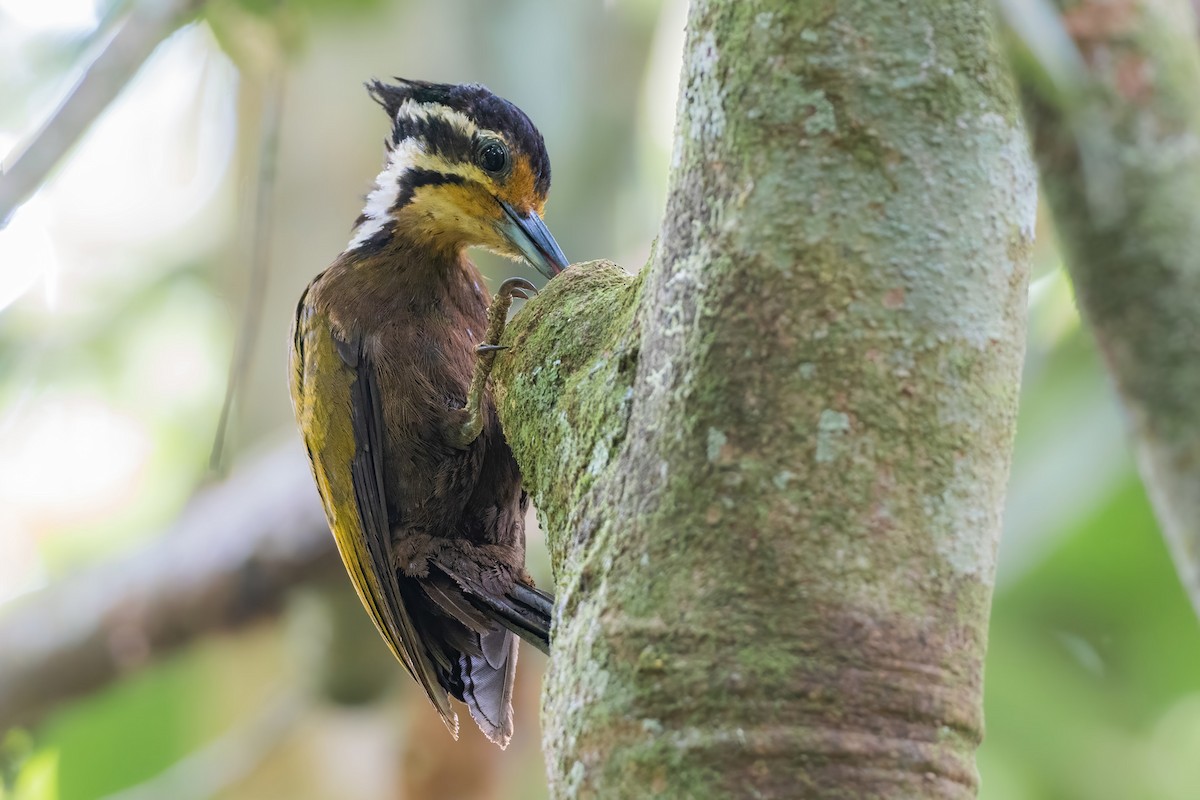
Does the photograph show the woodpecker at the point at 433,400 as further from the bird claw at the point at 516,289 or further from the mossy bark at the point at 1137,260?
the mossy bark at the point at 1137,260

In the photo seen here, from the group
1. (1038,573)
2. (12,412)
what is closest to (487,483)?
(1038,573)

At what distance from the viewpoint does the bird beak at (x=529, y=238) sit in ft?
9.49

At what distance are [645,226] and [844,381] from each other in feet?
14.0

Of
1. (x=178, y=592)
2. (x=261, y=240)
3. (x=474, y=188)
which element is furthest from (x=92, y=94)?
(x=178, y=592)

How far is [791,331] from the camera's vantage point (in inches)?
53.4

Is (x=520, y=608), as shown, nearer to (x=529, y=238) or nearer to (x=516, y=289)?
(x=516, y=289)

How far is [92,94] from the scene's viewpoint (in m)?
1.75

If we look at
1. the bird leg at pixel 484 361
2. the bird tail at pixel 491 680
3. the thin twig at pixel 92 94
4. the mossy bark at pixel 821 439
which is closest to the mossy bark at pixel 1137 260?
the mossy bark at pixel 821 439

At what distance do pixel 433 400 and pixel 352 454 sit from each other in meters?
0.22

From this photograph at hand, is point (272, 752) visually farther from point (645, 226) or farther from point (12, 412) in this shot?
point (645, 226)

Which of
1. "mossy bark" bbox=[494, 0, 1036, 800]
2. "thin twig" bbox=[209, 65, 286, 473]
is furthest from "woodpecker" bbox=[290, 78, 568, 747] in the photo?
"mossy bark" bbox=[494, 0, 1036, 800]

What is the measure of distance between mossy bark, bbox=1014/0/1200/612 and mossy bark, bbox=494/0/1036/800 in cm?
46

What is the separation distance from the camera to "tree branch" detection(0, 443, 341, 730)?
13.7 ft

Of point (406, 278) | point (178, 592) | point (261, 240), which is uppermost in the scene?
point (261, 240)
